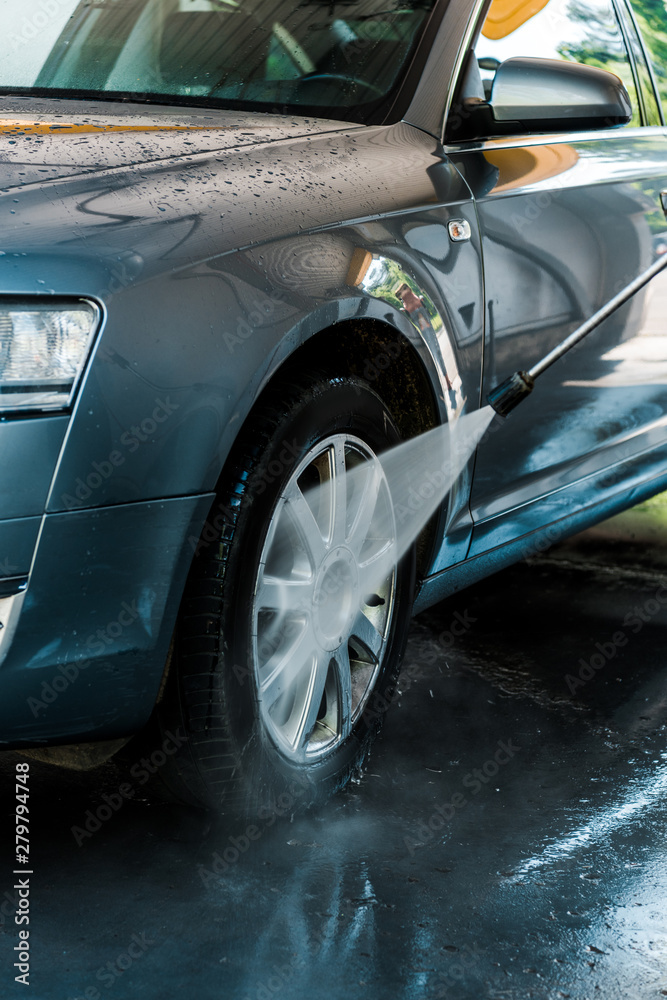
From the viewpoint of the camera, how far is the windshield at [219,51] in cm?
217

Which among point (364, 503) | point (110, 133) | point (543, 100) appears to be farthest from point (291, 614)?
point (543, 100)

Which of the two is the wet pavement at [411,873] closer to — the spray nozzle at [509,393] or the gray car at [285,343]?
the gray car at [285,343]

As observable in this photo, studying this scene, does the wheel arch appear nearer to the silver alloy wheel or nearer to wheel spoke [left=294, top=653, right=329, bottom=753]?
the silver alloy wheel

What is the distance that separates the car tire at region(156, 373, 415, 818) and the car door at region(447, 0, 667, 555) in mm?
341

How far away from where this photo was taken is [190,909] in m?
1.67

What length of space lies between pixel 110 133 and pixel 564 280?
1034 mm

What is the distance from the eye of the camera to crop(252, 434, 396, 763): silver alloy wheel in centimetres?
178

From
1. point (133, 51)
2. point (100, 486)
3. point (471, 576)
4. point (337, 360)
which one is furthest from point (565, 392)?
point (100, 486)

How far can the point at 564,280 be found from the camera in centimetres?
234

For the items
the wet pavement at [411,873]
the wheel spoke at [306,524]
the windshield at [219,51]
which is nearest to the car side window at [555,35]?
the windshield at [219,51]

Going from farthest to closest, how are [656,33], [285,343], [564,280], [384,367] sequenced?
[656,33]
[564,280]
[384,367]
[285,343]

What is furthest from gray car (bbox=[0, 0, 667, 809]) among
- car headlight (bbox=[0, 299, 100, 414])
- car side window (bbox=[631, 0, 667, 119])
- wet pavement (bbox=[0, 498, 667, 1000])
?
car side window (bbox=[631, 0, 667, 119])

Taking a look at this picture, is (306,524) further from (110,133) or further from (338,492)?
(110,133)

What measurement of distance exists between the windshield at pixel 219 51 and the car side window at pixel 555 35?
0.17 meters
